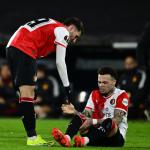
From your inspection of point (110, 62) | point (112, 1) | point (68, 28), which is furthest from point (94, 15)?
point (68, 28)

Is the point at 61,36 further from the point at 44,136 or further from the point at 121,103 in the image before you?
the point at 44,136

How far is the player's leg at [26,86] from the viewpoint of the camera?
361 inches

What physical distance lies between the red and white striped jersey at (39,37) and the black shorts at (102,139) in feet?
4.11

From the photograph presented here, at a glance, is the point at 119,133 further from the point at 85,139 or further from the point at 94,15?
the point at 94,15

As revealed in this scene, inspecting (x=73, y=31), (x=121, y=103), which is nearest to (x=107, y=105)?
(x=121, y=103)

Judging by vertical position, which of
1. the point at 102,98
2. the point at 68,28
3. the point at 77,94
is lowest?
the point at 77,94

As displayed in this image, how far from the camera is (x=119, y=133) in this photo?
8961 mm

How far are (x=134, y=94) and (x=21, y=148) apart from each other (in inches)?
329

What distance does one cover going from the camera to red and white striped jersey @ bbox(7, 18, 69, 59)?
9407mm

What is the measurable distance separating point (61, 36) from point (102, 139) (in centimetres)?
143

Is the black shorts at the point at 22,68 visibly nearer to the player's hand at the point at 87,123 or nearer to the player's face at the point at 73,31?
the player's face at the point at 73,31

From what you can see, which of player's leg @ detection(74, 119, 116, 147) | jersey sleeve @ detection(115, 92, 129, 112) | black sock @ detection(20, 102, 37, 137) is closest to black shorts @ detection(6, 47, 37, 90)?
black sock @ detection(20, 102, 37, 137)

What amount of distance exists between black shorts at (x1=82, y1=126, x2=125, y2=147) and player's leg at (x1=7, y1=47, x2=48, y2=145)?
2.07ft

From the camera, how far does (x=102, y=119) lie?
9008 millimetres
